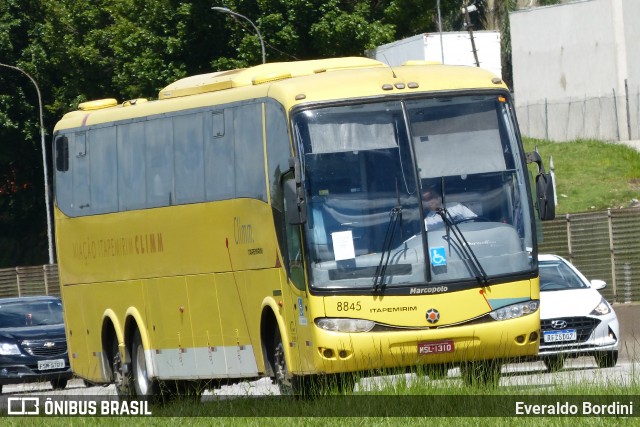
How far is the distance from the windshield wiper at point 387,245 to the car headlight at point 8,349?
13.0 meters

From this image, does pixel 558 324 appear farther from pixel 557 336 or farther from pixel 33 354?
pixel 33 354

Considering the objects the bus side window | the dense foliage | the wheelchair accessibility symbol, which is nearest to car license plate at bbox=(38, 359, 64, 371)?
the bus side window

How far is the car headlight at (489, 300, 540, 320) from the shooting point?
14.9m

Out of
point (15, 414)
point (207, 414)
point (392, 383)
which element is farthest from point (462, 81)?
point (15, 414)

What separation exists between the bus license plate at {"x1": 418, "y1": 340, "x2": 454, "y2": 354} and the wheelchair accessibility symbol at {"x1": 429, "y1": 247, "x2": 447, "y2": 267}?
752mm

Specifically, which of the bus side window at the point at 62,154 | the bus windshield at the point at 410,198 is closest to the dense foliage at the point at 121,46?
the bus side window at the point at 62,154

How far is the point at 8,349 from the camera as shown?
86.1 ft

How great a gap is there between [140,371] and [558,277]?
20.6 feet

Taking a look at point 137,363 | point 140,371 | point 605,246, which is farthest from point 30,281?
point 140,371

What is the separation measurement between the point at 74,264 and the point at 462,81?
7.28 metres

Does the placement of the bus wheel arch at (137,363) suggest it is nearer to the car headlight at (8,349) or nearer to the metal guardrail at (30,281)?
the car headlight at (8,349)

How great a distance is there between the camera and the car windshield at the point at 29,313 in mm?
28047

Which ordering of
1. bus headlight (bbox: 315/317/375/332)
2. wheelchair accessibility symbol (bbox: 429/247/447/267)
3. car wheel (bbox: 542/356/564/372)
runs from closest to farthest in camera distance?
Answer: bus headlight (bbox: 315/317/375/332), wheelchair accessibility symbol (bbox: 429/247/447/267), car wheel (bbox: 542/356/564/372)

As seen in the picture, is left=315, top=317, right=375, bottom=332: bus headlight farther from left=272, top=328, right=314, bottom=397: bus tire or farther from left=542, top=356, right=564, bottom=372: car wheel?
left=542, top=356, right=564, bottom=372: car wheel
